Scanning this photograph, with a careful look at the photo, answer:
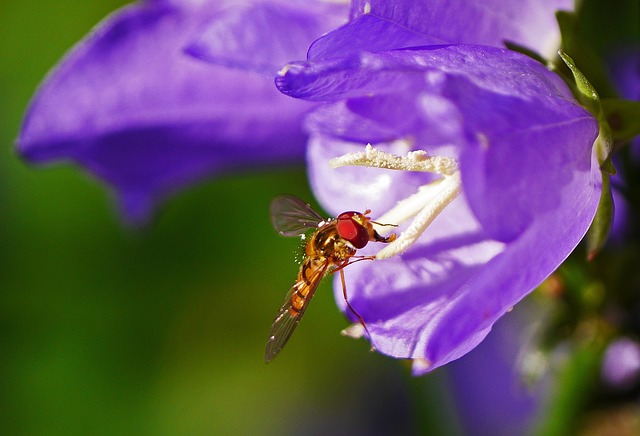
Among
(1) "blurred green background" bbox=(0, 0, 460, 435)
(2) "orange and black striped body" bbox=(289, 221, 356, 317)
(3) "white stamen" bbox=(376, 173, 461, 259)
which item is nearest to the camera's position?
(3) "white stamen" bbox=(376, 173, 461, 259)

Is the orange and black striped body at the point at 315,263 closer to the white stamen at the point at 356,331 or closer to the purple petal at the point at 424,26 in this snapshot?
the white stamen at the point at 356,331

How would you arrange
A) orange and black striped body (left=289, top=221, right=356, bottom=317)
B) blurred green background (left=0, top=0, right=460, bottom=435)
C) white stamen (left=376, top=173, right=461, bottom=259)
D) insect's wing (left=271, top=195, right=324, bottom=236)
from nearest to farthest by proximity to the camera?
1. white stamen (left=376, top=173, right=461, bottom=259)
2. orange and black striped body (left=289, top=221, right=356, bottom=317)
3. insect's wing (left=271, top=195, right=324, bottom=236)
4. blurred green background (left=0, top=0, right=460, bottom=435)

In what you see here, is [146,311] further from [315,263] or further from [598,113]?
[598,113]

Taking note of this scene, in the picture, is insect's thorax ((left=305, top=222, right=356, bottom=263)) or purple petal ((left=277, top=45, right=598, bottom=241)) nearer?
purple petal ((left=277, top=45, right=598, bottom=241))

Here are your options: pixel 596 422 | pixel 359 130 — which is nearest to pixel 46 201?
pixel 596 422

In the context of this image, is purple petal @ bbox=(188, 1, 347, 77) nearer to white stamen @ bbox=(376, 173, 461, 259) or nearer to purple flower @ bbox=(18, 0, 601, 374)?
purple flower @ bbox=(18, 0, 601, 374)

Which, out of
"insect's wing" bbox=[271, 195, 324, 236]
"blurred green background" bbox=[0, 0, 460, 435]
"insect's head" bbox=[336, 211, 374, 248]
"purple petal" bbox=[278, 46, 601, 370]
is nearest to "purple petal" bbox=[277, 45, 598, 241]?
"purple petal" bbox=[278, 46, 601, 370]

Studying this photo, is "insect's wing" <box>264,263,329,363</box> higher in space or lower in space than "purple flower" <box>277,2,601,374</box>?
lower

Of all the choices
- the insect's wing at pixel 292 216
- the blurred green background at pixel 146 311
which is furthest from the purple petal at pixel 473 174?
the blurred green background at pixel 146 311
